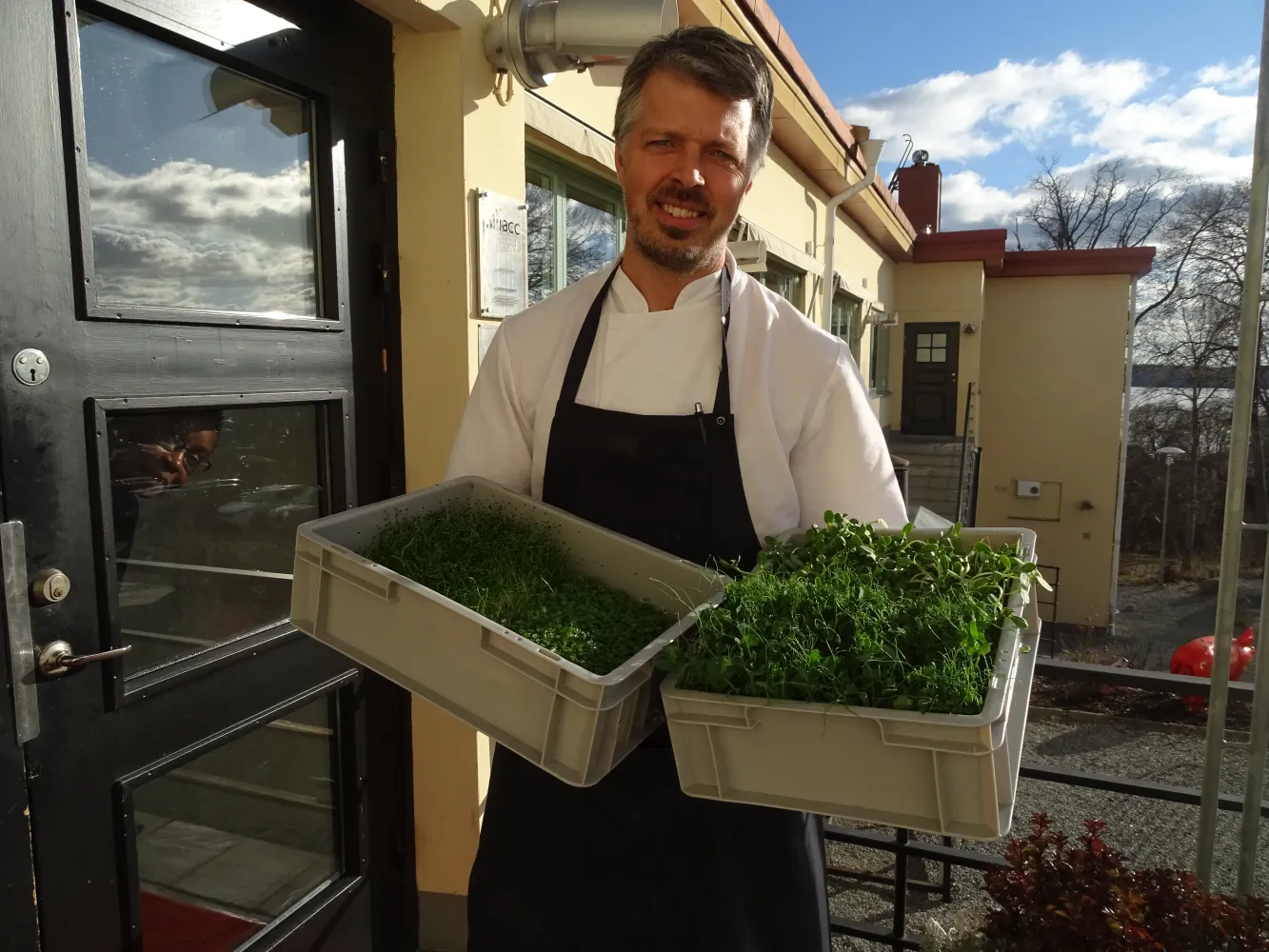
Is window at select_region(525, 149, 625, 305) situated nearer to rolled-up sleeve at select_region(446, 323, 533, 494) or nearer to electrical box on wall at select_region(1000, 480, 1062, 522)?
rolled-up sleeve at select_region(446, 323, 533, 494)

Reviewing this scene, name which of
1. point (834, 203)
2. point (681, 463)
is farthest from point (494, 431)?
point (834, 203)

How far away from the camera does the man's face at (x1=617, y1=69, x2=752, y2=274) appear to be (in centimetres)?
160

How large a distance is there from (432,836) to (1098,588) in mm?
14869

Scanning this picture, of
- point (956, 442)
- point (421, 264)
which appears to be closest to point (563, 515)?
point (421, 264)

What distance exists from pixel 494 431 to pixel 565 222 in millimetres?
1901

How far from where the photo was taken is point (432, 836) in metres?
2.70

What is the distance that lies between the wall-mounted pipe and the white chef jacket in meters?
6.31

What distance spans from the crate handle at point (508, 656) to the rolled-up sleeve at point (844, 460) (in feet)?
2.44

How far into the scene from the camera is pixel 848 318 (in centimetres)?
1052

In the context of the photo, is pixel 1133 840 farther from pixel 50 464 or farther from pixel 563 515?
pixel 50 464

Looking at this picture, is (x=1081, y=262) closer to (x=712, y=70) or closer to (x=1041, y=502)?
(x=1041, y=502)

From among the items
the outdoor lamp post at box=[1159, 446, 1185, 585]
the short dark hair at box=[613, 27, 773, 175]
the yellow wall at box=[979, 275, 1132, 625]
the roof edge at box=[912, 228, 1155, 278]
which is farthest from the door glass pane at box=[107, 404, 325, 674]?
the outdoor lamp post at box=[1159, 446, 1185, 585]

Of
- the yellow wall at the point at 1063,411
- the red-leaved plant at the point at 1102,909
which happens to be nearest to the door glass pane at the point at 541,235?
the red-leaved plant at the point at 1102,909

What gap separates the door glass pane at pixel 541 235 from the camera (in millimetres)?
3254
